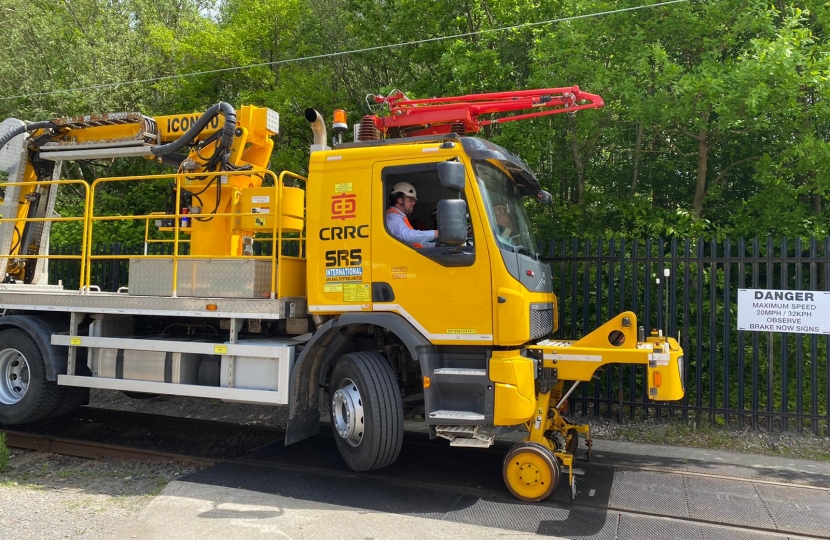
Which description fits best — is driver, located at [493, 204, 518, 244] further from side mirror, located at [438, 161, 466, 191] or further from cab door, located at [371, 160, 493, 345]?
side mirror, located at [438, 161, 466, 191]

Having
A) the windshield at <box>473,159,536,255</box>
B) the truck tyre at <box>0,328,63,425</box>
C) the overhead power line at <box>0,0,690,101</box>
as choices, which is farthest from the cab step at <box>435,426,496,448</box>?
the overhead power line at <box>0,0,690,101</box>

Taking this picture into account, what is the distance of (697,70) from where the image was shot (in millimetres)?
8133

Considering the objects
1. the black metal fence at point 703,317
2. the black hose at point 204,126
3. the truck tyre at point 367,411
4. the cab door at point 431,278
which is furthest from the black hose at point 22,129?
the truck tyre at point 367,411

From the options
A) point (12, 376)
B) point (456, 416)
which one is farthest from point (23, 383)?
point (456, 416)

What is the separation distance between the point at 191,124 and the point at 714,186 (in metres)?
7.77

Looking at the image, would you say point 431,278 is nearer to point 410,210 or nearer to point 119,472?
point 410,210

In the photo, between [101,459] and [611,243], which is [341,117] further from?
[101,459]

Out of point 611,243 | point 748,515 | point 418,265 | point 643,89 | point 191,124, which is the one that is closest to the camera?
point 748,515

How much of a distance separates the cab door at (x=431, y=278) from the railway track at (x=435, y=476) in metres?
1.45

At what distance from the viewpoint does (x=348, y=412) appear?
550 centimetres

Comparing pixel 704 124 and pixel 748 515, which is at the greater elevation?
pixel 704 124

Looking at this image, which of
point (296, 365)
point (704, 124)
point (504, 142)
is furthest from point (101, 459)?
point (704, 124)

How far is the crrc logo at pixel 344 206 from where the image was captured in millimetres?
5668

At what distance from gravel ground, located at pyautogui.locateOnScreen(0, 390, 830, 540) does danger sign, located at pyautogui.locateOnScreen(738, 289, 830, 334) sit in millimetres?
1275
